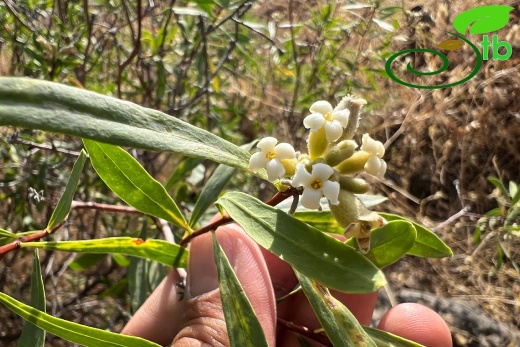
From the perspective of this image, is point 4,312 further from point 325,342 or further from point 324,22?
point 324,22

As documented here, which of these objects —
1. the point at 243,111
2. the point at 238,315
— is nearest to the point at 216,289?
the point at 238,315

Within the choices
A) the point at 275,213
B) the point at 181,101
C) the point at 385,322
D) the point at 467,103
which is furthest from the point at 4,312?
the point at 467,103

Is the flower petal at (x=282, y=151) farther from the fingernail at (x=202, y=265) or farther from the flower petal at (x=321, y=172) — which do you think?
the fingernail at (x=202, y=265)

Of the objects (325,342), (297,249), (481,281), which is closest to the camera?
(297,249)

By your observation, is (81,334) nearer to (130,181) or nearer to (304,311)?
(130,181)

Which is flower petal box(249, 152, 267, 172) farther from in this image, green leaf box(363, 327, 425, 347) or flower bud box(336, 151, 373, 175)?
green leaf box(363, 327, 425, 347)

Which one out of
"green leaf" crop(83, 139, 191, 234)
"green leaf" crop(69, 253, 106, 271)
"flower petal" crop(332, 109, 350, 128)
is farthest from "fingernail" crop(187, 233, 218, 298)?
"green leaf" crop(69, 253, 106, 271)
